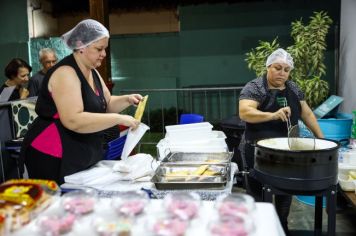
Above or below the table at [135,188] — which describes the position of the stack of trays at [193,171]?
above

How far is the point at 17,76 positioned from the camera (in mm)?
4102

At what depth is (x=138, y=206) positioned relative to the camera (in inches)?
46.3

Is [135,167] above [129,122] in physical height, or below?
below

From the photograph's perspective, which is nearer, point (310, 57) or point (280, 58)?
point (280, 58)

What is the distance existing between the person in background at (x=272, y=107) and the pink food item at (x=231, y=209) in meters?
1.40

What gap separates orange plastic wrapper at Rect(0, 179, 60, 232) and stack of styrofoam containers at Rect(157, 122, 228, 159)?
837 millimetres

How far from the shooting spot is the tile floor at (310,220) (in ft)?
9.94

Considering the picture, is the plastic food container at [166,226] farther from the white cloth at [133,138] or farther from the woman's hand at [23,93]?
the woman's hand at [23,93]

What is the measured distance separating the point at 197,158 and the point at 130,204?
82 cm

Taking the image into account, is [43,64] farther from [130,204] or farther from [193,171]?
[130,204]

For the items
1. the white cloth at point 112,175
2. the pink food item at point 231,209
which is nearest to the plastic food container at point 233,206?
the pink food item at point 231,209

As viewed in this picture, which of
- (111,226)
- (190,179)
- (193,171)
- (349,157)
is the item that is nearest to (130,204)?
(111,226)

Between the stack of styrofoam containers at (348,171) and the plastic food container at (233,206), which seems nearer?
the plastic food container at (233,206)

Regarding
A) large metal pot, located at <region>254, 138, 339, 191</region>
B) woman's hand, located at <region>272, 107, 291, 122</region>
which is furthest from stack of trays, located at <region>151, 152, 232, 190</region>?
woman's hand, located at <region>272, 107, 291, 122</region>
